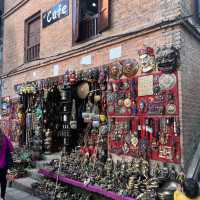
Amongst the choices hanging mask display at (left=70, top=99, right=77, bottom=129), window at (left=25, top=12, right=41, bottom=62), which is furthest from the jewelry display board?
window at (left=25, top=12, right=41, bottom=62)

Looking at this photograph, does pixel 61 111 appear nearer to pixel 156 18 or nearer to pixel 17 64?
pixel 17 64

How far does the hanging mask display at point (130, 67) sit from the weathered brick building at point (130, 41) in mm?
187

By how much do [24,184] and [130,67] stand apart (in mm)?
3825

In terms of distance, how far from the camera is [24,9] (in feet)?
34.8

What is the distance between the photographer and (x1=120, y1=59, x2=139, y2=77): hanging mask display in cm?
602

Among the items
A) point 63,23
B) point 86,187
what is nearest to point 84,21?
point 63,23

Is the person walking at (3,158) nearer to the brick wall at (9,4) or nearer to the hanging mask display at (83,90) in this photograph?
the hanging mask display at (83,90)

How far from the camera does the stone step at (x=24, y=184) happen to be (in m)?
6.49

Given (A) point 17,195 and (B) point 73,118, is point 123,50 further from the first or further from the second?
(A) point 17,195

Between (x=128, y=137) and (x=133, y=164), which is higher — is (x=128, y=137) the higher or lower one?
the higher one

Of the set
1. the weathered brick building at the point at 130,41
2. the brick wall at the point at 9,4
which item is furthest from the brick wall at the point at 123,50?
the brick wall at the point at 9,4

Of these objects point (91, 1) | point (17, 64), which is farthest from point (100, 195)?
point (17, 64)

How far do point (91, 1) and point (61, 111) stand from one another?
3618mm

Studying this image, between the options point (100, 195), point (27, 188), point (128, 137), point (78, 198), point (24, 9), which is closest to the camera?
point (100, 195)
